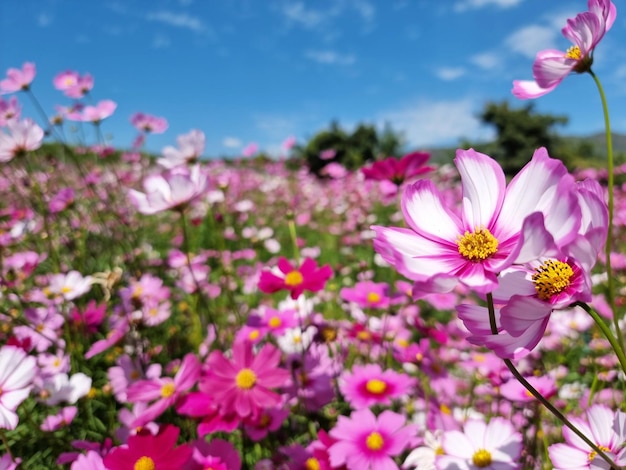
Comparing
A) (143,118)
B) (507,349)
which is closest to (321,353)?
(507,349)

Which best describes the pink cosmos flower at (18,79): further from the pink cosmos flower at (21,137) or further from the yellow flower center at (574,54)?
the yellow flower center at (574,54)

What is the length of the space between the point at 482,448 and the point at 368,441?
0.18 metres

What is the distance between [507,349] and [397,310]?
1129 mm

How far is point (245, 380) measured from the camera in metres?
0.79

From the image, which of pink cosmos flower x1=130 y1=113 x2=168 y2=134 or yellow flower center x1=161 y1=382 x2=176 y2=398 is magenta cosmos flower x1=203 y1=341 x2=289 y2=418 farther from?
pink cosmos flower x1=130 y1=113 x2=168 y2=134

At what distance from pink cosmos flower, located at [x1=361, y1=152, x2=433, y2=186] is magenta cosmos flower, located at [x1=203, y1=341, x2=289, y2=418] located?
48cm

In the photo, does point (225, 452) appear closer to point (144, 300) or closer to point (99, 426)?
point (99, 426)

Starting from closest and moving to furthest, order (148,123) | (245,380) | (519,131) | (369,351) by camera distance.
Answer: (245,380) < (369,351) < (148,123) < (519,131)

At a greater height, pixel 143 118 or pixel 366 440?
pixel 143 118

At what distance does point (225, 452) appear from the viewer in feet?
2.31

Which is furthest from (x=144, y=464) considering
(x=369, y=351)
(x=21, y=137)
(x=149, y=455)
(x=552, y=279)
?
(x=21, y=137)

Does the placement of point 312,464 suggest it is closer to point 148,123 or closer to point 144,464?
point 144,464

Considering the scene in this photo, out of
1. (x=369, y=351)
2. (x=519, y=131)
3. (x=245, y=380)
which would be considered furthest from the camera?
(x=519, y=131)

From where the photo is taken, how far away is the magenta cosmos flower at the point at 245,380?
751 mm
